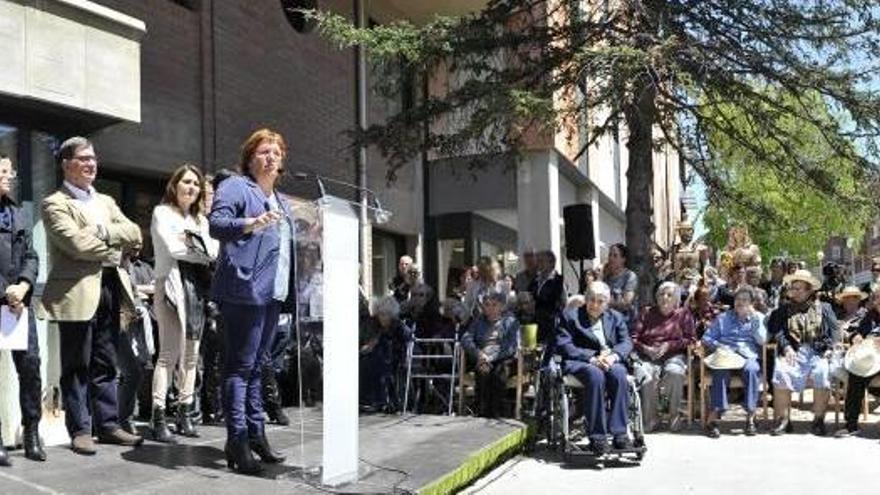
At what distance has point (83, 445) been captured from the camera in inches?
245

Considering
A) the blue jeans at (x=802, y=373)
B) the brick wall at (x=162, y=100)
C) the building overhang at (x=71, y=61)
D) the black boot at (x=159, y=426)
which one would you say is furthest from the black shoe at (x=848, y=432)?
the building overhang at (x=71, y=61)

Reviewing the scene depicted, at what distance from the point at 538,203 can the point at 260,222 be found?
44.6 ft

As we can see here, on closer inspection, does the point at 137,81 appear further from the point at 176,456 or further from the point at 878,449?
the point at 878,449

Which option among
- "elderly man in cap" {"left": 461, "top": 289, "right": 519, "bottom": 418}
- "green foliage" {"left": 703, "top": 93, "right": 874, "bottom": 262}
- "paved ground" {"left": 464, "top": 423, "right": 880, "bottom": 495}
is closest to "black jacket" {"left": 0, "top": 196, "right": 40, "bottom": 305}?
"paved ground" {"left": 464, "top": 423, "right": 880, "bottom": 495}

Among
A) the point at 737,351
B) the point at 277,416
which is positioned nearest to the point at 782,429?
the point at 737,351

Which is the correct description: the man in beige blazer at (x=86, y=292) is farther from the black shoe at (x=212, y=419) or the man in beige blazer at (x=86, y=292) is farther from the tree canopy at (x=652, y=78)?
the tree canopy at (x=652, y=78)

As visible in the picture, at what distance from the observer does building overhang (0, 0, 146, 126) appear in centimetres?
797

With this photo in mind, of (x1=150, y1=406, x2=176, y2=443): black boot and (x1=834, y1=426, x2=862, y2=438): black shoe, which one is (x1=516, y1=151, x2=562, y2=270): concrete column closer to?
(x1=834, y1=426, x2=862, y2=438): black shoe

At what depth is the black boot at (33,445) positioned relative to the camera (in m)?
5.96

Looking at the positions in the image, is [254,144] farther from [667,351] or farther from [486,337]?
[667,351]

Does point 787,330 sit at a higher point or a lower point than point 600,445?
higher

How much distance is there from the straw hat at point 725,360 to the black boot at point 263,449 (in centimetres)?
546

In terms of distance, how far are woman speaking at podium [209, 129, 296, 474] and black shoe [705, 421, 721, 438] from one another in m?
5.62

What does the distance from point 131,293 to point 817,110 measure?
327 inches
